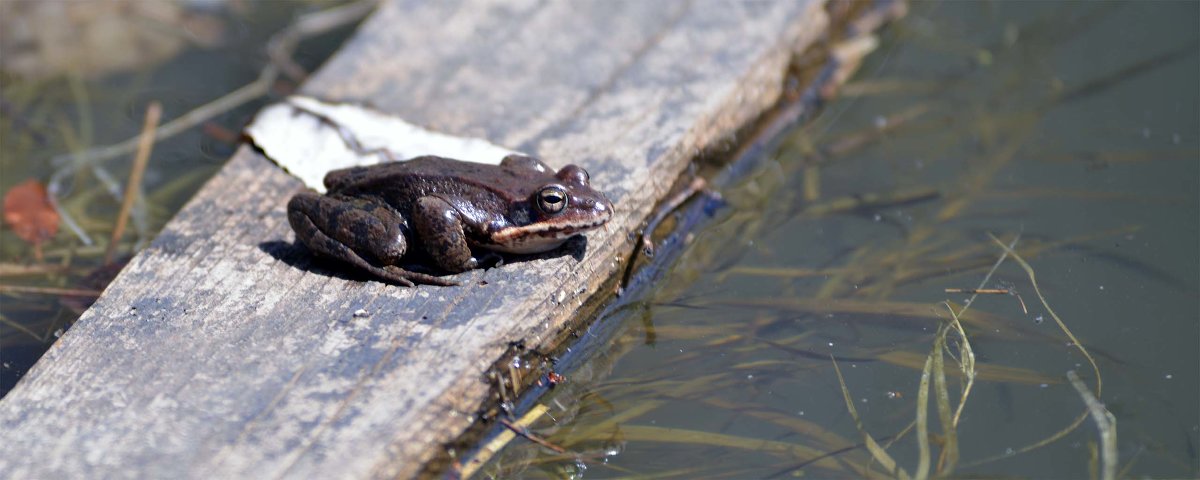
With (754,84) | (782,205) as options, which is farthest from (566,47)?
(782,205)

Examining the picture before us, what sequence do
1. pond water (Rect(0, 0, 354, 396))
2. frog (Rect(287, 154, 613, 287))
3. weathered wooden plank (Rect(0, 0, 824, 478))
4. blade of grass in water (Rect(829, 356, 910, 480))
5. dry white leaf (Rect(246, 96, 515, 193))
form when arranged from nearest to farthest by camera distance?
weathered wooden plank (Rect(0, 0, 824, 478)), blade of grass in water (Rect(829, 356, 910, 480)), frog (Rect(287, 154, 613, 287)), dry white leaf (Rect(246, 96, 515, 193)), pond water (Rect(0, 0, 354, 396))

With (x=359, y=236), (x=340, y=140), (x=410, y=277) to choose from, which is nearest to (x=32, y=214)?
(x=340, y=140)

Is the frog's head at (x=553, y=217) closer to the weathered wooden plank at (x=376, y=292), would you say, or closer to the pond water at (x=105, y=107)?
the weathered wooden plank at (x=376, y=292)

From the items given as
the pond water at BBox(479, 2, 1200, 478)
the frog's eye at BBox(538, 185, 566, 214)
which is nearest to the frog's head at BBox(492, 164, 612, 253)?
the frog's eye at BBox(538, 185, 566, 214)

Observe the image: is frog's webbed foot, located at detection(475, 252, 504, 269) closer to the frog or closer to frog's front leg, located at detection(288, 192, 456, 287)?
the frog

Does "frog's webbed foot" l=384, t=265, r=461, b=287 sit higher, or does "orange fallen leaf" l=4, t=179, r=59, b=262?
"orange fallen leaf" l=4, t=179, r=59, b=262

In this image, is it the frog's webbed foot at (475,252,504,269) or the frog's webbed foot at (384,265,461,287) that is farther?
the frog's webbed foot at (475,252,504,269)

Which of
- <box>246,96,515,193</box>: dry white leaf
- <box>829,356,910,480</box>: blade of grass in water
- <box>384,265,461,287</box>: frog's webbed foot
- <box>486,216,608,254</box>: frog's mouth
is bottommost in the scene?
<box>829,356,910,480</box>: blade of grass in water

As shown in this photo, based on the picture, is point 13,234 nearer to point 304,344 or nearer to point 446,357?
point 304,344

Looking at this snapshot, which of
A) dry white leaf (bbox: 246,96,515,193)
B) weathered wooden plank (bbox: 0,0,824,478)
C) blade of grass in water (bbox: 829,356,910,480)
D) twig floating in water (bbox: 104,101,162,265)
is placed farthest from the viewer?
twig floating in water (bbox: 104,101,162,265)
